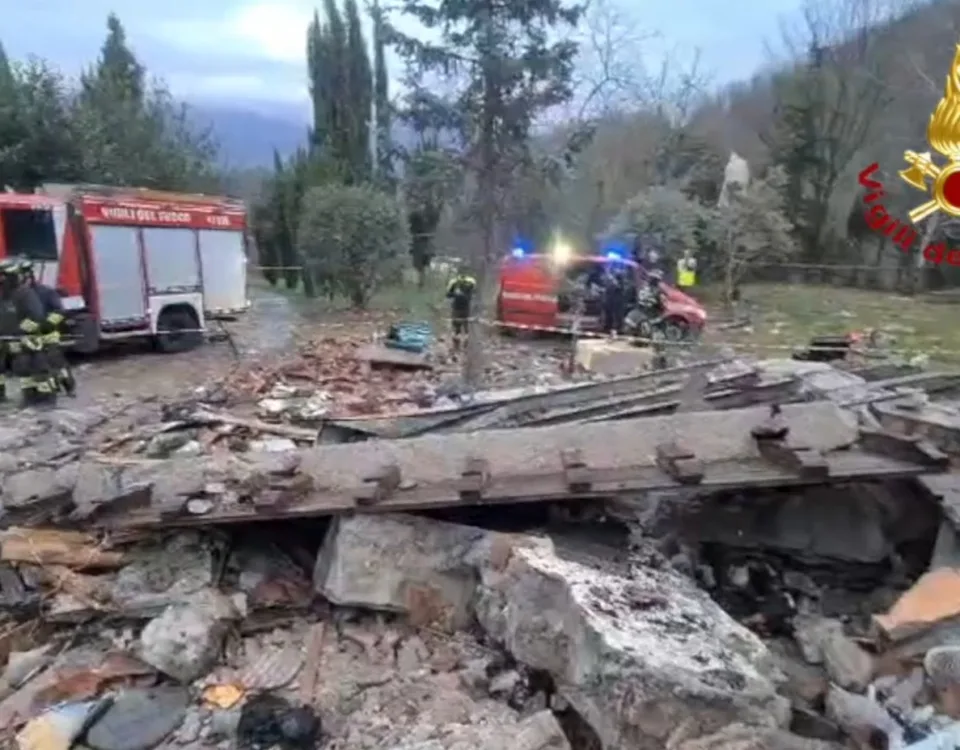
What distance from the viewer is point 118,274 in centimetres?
1078

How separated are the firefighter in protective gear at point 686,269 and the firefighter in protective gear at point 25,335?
10636 millimetres

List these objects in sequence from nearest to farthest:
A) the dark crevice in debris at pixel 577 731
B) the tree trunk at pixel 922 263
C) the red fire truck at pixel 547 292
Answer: the dark crevice in debris at pixel 577 731, the red fire truck at pixel 547 292, the tree trunk at pixel 922 263

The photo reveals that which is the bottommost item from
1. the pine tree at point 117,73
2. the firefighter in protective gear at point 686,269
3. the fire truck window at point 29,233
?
the firefighter in protective gear at point 686,269

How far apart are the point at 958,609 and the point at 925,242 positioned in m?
18.6

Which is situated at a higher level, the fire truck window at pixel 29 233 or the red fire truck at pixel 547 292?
the fire truck window at pixel 29 233

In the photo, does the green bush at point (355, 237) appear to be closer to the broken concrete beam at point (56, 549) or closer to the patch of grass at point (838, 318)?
the patch of grass at point (838, 318)

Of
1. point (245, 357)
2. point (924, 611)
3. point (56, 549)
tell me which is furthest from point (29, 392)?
point (924, 611)

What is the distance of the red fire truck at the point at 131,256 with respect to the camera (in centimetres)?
1005

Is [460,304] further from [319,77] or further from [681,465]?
[319,77]

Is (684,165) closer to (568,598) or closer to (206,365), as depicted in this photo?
(206,365)

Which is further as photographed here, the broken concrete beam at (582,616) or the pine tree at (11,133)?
the pine tree at (11,133)

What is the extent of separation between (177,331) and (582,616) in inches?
387

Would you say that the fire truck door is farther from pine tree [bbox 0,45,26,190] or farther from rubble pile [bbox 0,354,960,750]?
pine tree [bbox 0,45,26,190]

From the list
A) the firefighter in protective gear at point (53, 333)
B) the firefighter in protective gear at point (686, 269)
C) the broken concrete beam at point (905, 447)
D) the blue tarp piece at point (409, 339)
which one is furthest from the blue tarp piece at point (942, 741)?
the firefighter in protective gear at point (686, 269)
